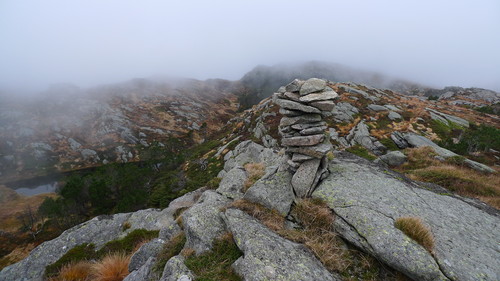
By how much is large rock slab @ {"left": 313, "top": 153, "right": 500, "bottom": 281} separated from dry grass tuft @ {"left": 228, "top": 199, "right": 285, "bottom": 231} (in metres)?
2.16

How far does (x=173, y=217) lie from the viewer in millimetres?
17219

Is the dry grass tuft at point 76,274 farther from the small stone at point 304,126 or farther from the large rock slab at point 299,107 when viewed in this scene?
the large rock slab at point 299,107

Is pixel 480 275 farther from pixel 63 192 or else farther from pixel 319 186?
pixel 63 192

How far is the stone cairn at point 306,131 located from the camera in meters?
11.1

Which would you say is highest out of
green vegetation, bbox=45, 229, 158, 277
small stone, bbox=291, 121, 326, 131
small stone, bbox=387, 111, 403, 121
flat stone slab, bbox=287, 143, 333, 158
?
small stone, bbox=291, 121, 326, 131

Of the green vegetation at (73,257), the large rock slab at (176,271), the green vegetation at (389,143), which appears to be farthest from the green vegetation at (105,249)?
the green vegetation at (389,143)

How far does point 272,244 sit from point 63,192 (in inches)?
2885

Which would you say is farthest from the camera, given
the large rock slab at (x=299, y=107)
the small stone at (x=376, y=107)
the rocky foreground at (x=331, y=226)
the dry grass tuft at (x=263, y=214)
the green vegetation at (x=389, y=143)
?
the small stone at (x=376, y=107)

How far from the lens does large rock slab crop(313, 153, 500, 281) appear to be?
683 centimetres

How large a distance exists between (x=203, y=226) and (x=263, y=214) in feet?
8.78

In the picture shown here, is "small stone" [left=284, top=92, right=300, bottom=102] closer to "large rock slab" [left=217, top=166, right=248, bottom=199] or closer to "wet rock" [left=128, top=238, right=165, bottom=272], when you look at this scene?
"large rock slab" [left=217, top=166, right=248, bottom=199]

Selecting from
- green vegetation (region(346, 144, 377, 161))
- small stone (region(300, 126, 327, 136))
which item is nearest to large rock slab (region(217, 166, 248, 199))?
small stone (region(300, 126, 327, 136))

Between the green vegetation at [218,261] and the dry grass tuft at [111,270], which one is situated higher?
the green vegetation at [218,261]

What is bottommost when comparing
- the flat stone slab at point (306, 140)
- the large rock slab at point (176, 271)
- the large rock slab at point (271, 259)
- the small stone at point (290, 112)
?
the large rock slab at point (176, 271)
